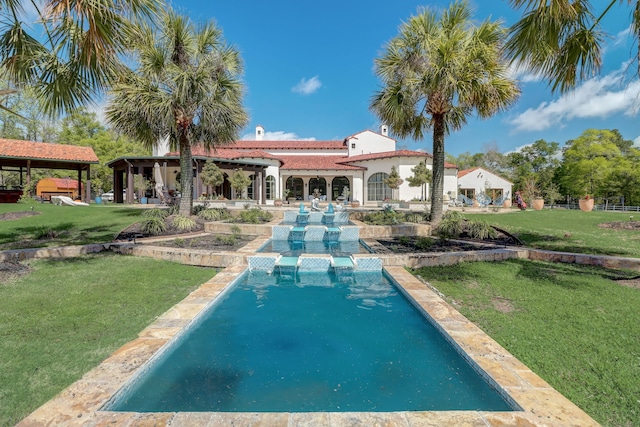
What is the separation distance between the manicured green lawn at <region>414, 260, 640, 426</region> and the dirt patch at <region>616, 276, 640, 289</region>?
0.12 metres

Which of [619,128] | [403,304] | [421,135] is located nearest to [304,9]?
[421,135]

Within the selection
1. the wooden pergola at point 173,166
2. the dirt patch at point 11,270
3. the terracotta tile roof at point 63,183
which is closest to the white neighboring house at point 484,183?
the wooden pergola at point 173,166

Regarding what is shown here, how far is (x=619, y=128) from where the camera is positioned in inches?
1925

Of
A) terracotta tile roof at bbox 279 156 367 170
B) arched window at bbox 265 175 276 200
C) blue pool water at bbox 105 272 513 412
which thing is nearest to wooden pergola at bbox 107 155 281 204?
arched window at bbox 265 175 276 200

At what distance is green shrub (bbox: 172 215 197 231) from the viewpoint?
10.5 metres

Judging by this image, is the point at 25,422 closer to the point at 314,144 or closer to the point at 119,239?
the point at 119,239

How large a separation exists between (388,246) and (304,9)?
1711 centimetres

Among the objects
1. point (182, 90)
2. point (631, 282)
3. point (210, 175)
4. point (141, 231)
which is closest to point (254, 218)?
point (141, 231)

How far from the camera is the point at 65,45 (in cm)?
516

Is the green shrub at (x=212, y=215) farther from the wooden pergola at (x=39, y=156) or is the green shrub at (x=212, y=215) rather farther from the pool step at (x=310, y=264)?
the wooden pergola at (x=39, y=156)

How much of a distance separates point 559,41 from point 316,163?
24719 millimetres

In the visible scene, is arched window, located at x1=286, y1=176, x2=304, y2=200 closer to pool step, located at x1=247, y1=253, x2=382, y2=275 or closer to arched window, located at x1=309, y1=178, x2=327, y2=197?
arched window, located at x1=309, y1=178, x2=327, y2=197

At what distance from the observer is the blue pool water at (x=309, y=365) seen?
256 cm

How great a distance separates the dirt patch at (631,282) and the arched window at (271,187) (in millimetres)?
24903
